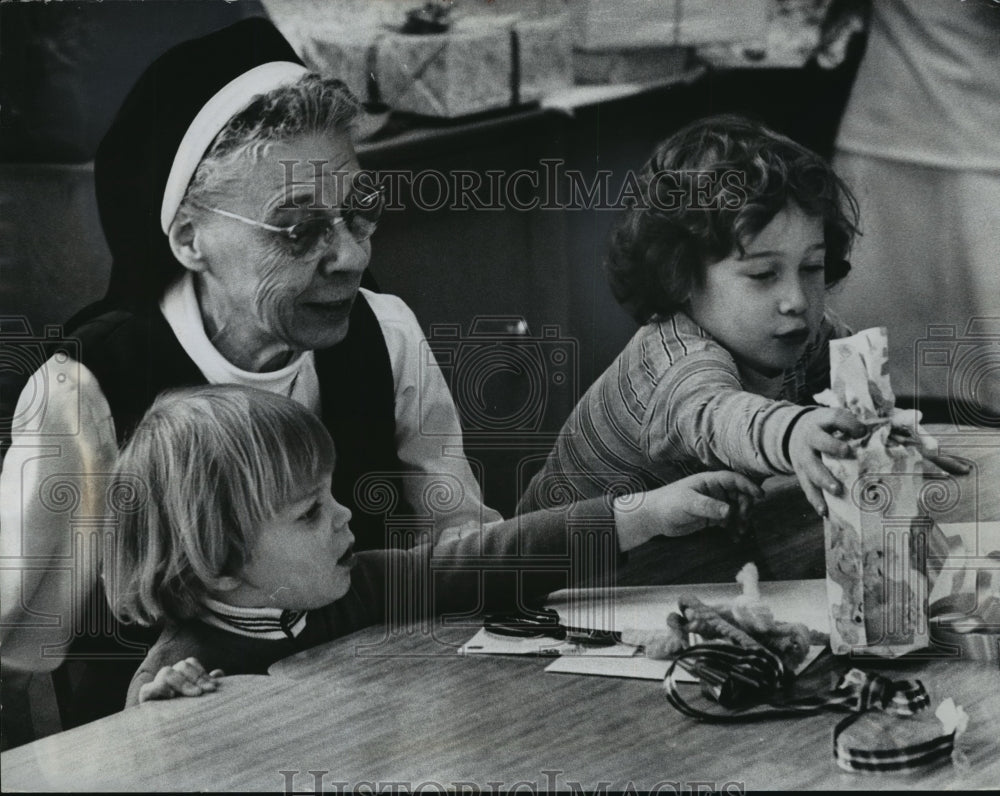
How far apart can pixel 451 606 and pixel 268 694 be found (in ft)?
1.87

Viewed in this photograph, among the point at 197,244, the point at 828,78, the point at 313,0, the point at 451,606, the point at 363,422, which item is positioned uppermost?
the point at 313,0

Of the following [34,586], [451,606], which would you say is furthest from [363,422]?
[34,586]

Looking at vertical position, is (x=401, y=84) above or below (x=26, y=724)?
above

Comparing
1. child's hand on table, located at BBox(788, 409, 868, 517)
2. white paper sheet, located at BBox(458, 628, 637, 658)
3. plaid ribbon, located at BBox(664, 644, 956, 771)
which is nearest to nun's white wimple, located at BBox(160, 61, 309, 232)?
white paper sheet, located at BBox(458, 628, 637, 658)

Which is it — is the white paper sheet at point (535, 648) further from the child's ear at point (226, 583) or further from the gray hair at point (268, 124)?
the gray hair at point (268, 124)

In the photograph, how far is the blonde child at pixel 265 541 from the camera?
3451 mm

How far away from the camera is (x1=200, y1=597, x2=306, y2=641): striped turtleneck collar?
348cm

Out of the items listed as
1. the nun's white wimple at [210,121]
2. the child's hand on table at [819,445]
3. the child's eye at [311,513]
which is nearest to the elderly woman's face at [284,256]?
the nun's white wimple at [210,121]

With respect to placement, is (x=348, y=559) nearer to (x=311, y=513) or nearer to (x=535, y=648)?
(x=311, y=513)

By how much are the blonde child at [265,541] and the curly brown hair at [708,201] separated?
614mm

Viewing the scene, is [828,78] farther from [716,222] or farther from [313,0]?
[313,0]

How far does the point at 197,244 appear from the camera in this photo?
346 cm

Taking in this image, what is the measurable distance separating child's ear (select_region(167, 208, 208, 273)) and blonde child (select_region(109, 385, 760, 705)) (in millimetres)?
360

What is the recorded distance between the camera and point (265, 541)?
11.4 feet
